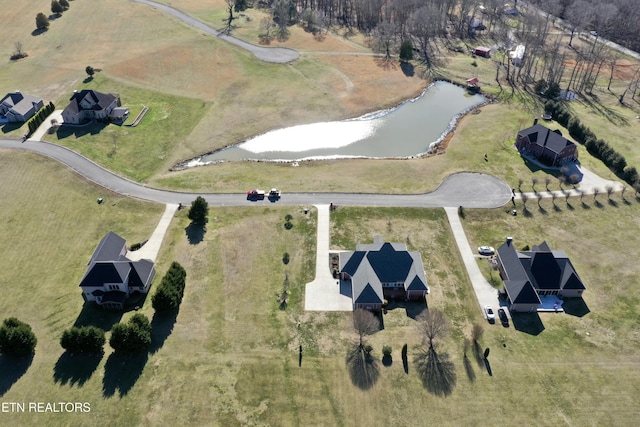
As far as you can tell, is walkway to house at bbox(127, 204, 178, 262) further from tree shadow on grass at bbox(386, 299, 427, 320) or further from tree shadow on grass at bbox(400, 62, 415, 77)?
tree shadow on grass at bbox(400, 62, 415, 77)

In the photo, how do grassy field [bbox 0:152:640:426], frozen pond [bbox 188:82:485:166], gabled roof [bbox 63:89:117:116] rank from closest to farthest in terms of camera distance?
grassy field [bbox 0:152:640:426] → frozen pond [bbox 188:82:485:166] → gabled roof [bbox 63:89:117:116]

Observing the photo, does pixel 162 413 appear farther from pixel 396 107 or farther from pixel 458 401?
pixel 396 107

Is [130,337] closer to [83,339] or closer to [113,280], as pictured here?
[83,339]

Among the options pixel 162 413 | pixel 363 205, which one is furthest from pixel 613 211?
pixel 162 413

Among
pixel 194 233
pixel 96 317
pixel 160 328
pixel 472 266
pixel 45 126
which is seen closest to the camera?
pixel 160 328

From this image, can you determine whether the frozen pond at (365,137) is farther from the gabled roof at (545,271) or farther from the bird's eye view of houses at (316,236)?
the gabled roof at (545,271)

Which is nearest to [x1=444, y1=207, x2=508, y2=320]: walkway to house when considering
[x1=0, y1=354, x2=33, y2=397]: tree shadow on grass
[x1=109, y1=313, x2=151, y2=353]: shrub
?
[x1=109, y1=313, x2=151, y2=353]: shrub

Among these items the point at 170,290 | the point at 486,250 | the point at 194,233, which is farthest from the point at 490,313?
the point at 194,233
